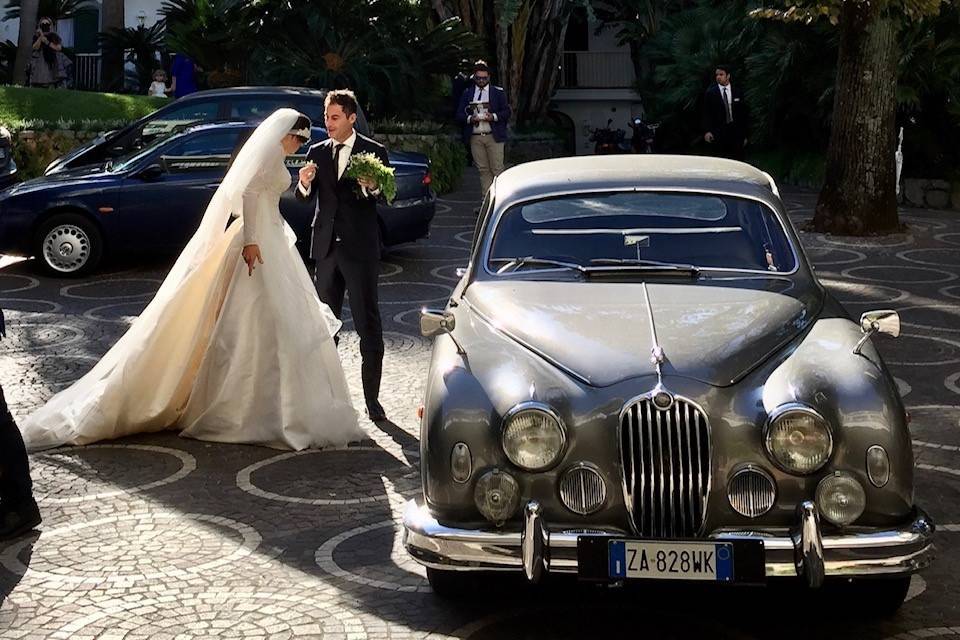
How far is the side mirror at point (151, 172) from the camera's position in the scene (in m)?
14.3

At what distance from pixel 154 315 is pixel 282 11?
16.3m

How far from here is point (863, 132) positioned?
1688cm

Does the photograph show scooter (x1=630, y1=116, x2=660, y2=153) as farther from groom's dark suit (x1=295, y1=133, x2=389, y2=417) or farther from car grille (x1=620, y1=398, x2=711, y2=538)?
car grille (x1=620, y1=398, x2=711, y2=538)

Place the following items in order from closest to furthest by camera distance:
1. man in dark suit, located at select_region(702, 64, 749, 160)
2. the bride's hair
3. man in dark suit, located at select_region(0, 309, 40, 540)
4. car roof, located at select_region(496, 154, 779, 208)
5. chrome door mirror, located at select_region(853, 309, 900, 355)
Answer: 1. chrome door mirror, located at select_region(853, 309, 900, 355)
2. man in dark suit, located at select_region(0, 309, 40, 540)
3. car roof, located at select_region(496, 154, 779, 208)
4. the bride's hair
5. man in dark suit, located at select_region(702, 64, 749, 160)

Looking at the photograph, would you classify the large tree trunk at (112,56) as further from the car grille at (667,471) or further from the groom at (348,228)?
the car grille at (667,471)

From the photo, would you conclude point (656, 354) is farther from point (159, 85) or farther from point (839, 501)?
point (159, 85)

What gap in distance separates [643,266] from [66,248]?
899 cm

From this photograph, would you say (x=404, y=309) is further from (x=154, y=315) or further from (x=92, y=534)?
(x=92, y=534)

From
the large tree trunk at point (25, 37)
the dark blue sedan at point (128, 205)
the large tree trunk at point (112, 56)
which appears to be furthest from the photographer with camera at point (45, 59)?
the dark blue sedan at point (128, 205)

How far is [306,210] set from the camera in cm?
1445

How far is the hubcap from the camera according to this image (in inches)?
556

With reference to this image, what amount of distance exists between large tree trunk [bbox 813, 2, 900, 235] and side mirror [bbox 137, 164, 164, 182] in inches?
306

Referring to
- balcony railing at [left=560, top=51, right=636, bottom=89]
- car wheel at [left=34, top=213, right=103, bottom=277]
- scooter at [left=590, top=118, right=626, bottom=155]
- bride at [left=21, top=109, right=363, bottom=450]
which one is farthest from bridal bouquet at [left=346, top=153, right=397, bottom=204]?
balcony railing at [left=560, top=51, right=636, bottom=89]

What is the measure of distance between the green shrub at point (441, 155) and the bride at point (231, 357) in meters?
13.8
